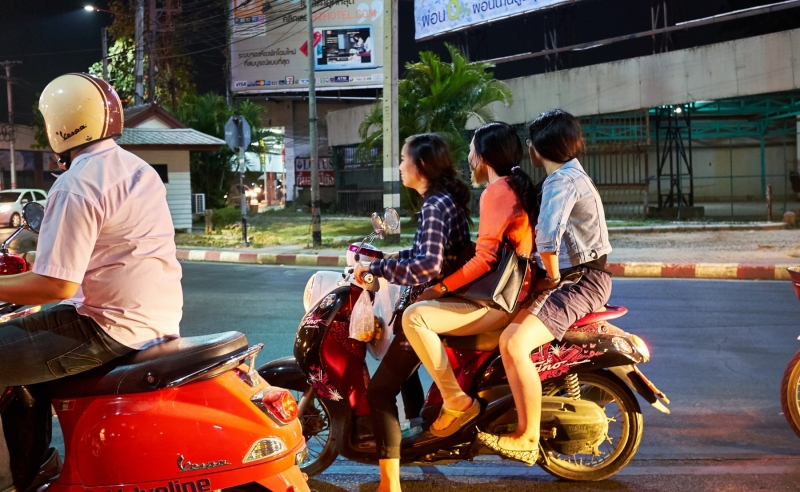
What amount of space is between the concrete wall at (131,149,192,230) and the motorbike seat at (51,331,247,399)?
20.7 metres

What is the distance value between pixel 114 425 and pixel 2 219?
91.0 ft

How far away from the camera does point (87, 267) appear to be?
2.74 metres

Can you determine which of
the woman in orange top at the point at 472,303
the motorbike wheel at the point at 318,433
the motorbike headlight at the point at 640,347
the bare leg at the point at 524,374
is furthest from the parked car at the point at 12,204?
the motorbike headlight at the point at 640,347

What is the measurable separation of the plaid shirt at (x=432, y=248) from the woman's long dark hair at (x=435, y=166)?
5 centimetres

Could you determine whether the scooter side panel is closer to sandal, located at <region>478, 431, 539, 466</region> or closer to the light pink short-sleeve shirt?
the light pink short-sleeve shirt

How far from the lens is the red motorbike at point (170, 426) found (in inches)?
104

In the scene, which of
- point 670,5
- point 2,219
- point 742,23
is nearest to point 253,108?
point 2,219

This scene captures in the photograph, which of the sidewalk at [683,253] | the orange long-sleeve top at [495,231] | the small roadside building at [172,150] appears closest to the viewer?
the orange long-sleeve top at [495,231]

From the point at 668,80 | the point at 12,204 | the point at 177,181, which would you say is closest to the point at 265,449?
the point at 668,80

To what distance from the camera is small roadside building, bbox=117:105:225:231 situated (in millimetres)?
22891

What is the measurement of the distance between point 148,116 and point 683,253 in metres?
16.2

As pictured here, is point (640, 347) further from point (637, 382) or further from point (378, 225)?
point (378, 225)

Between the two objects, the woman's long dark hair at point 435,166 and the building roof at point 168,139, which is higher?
the building roof at point 168,139

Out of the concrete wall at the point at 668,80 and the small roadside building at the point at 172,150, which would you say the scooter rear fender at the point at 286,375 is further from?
the small roadside building at the point at 172,150
